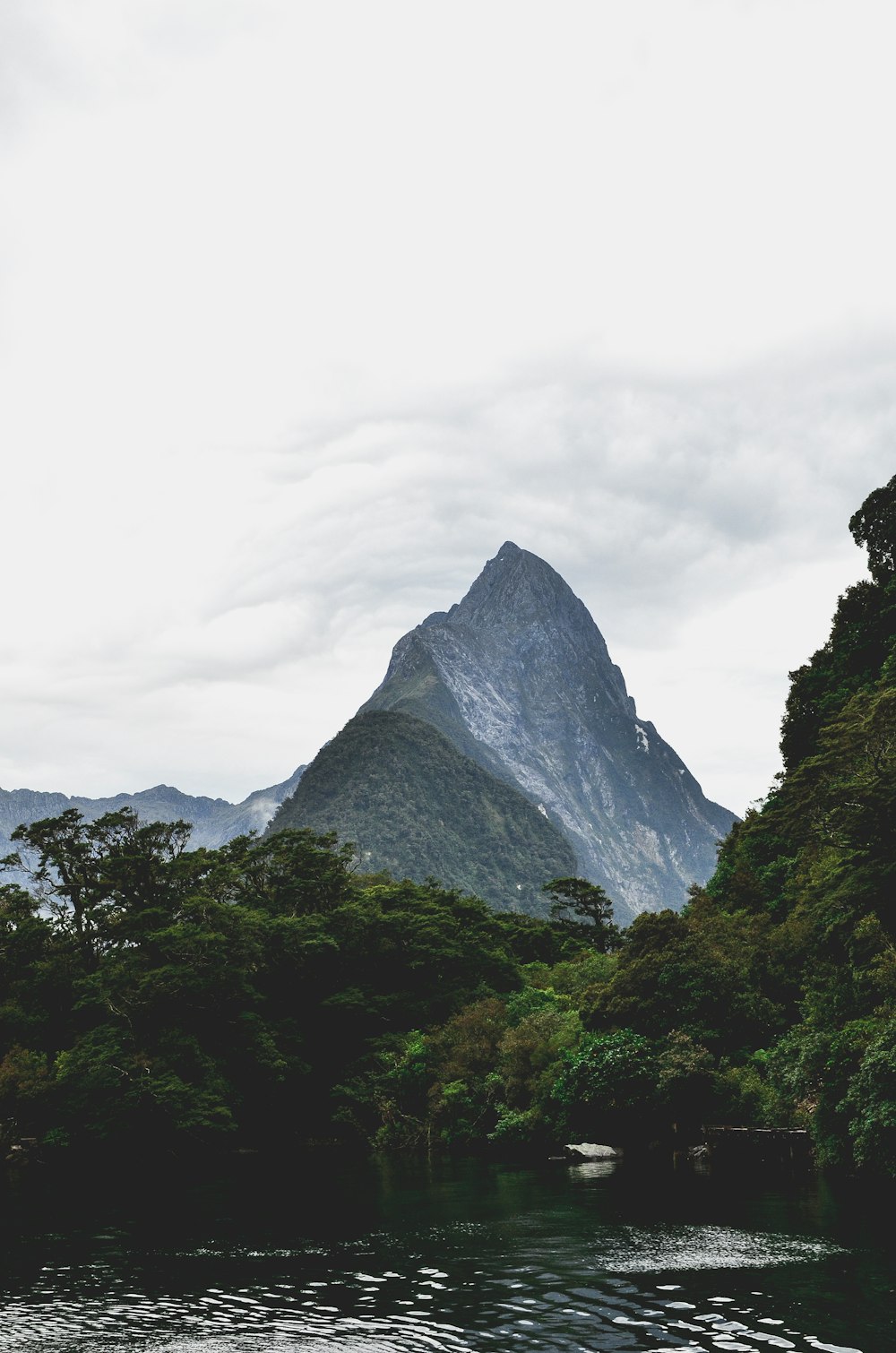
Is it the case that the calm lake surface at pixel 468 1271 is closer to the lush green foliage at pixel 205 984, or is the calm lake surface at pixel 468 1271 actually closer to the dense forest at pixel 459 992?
the dense forest at pixel 459 992

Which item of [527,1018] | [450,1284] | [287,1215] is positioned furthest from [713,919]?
[450,1284]

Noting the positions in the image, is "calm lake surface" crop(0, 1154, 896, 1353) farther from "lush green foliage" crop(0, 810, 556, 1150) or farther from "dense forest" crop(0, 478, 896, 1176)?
"lush green foliage" crop(0, 810, 556, 1150)

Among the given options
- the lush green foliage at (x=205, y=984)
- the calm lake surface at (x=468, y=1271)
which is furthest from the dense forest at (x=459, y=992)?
the calm lake surface at (x=468, y=1271)

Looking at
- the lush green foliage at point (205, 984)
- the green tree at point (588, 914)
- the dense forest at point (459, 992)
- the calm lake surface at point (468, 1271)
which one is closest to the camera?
the calm lake surface at point (468, 1271)

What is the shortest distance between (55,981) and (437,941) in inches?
947

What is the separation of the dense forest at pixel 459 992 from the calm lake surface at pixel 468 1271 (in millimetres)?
5688

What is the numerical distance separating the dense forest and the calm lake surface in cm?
569

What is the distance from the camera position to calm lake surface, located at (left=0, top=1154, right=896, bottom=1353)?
55.7 feet

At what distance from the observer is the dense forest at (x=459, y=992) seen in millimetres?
34688

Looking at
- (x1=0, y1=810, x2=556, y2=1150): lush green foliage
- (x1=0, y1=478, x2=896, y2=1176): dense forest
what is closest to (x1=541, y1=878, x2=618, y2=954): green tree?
(x1=0, y1=478, x2=896, y2=1176): dense forest

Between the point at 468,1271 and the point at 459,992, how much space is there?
47672 mm

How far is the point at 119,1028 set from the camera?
55438mm

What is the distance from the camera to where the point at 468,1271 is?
2197 centimetres

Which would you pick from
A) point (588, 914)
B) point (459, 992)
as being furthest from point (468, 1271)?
point (588, 914)
